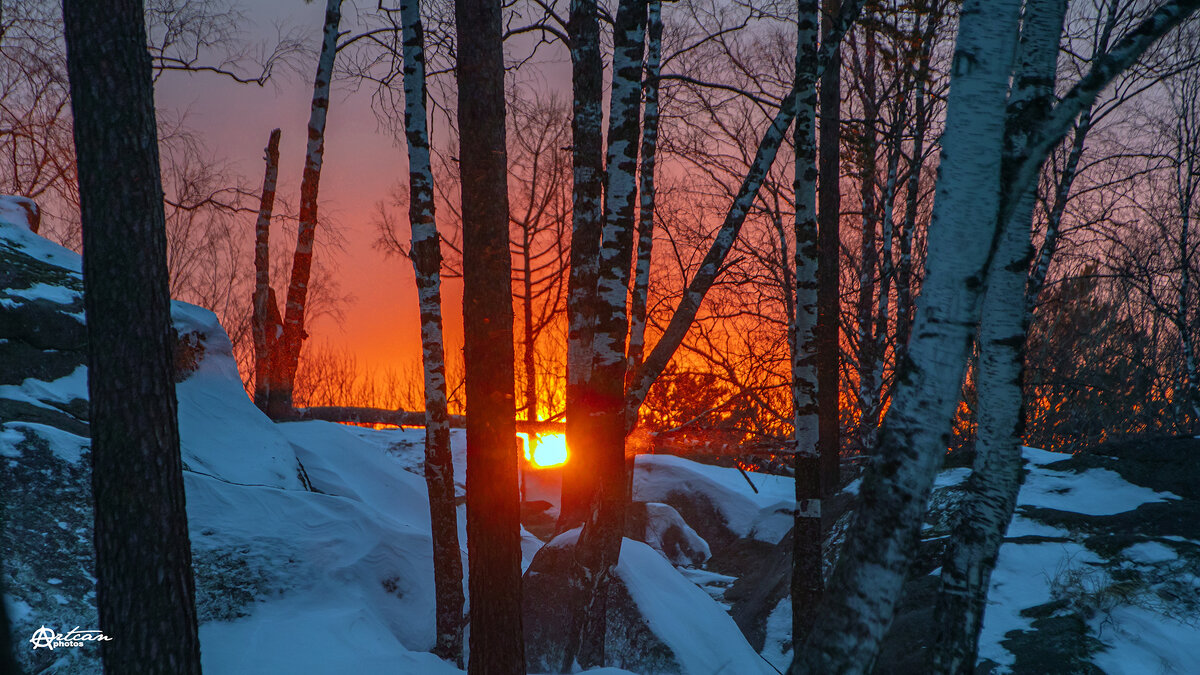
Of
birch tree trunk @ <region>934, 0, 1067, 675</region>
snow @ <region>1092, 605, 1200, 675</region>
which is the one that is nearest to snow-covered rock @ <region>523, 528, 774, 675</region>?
snow @ <region>1092, 605, 1200, 675</region>

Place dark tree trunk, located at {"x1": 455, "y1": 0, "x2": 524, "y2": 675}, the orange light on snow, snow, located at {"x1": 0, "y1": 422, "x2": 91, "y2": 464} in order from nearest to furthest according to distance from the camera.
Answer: dark tree trunk, located at {"x1": 455, "y1": 0, "x2": 524, "y2": 675} < snow, located at {"x1": 0, "y1": 422, "x2": 91, "y2": 464} < the orange light on snow

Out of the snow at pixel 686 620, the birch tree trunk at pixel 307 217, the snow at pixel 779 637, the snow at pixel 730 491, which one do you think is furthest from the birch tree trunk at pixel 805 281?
the birch tree trunk at pixel 307 217

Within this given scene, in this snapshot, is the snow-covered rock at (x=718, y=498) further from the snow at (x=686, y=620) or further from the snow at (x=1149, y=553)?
the snow at (x=1149, y=553)

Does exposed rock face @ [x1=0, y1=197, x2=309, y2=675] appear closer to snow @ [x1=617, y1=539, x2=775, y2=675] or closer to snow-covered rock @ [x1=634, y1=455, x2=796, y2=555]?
snow @ [x1=617, y1=539, x2=775, y2=675]

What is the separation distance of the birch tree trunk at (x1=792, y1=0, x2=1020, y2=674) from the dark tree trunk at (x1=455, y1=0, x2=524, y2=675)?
1.99 m

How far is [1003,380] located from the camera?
384cm

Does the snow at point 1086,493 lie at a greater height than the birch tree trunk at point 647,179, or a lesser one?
lesser

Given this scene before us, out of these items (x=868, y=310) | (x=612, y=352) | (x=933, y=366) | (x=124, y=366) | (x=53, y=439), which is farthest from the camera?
(x=868, y=310)

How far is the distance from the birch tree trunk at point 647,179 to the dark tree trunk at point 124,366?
626cm

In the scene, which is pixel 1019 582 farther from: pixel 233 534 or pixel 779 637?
pixel 233 534

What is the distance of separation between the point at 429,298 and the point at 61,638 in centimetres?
355

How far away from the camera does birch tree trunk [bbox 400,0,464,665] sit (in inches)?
245

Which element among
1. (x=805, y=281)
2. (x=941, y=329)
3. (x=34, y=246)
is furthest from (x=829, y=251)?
(x=34, y=246)

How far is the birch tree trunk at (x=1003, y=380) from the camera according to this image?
365cm
